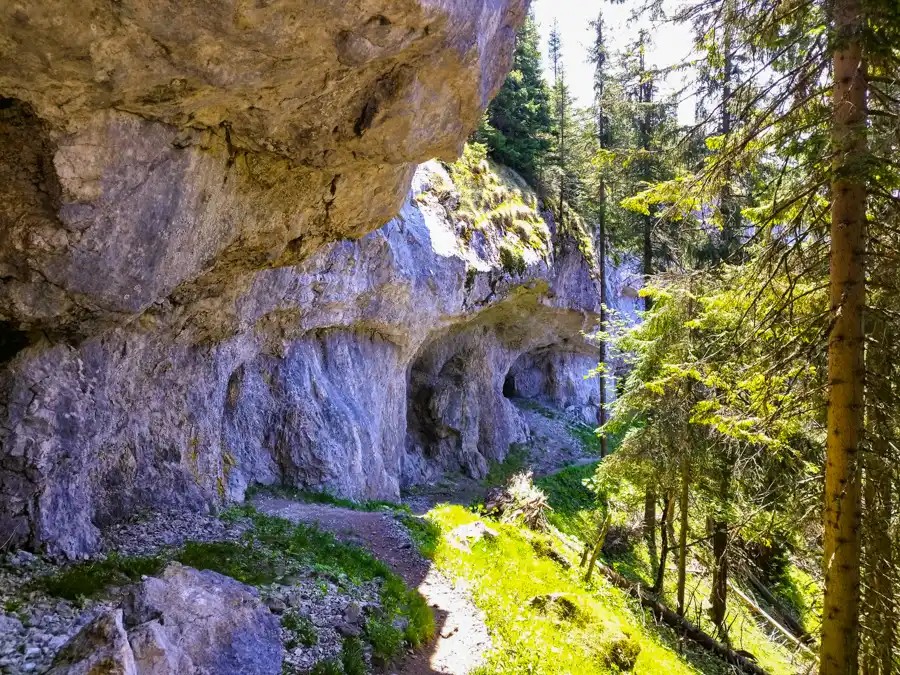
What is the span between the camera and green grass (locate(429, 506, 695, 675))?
791cm

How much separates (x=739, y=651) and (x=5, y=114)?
15.8 meters

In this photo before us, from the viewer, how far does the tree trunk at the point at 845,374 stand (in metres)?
5.35

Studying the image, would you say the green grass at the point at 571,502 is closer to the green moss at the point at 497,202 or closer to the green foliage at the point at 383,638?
the green moss at the point at 497,202

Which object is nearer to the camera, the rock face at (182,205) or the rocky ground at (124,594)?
the rocky ground at (124,594)

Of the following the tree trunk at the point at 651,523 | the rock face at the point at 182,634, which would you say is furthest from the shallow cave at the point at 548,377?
the rock face at the point at 182,634

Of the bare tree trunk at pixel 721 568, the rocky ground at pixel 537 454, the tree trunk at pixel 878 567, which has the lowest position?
the rocky ground at pixel 537 454

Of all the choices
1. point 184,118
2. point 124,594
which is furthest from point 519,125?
point 124,594

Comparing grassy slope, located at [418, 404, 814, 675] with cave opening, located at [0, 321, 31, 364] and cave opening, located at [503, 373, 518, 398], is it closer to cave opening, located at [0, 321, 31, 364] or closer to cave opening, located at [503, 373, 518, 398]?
cave opening, located at [0, 321, 31, 364]

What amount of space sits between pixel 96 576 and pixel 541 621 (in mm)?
6308

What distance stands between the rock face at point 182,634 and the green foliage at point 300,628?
0.19 metres

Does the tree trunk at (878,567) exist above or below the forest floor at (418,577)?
above

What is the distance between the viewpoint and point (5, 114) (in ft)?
17.4

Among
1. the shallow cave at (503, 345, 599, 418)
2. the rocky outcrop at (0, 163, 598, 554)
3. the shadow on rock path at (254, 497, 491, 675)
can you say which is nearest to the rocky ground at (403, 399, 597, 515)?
→ the rocky outcrop at (0, 163, 598, 554)

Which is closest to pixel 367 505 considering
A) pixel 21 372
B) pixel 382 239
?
pixel 382 239
